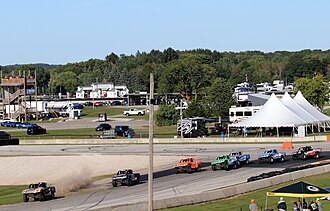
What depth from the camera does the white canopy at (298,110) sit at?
269 ft

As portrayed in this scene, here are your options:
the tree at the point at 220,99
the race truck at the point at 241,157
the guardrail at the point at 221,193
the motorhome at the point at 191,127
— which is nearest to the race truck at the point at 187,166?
the race truck at the point at 241,157

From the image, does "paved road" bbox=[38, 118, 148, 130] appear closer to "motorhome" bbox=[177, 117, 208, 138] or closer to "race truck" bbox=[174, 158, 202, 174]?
"motorhome" bbox=[177, 117, 208, 138]

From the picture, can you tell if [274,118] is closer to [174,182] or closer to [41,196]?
[174,182]

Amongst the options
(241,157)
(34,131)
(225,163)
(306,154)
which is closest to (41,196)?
(225,163)

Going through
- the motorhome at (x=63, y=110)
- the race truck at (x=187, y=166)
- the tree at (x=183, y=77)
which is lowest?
the race truck at (x=187, y=166)

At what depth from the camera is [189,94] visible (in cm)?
14488

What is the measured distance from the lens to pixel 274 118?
264 feet

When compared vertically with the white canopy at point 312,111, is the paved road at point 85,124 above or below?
below

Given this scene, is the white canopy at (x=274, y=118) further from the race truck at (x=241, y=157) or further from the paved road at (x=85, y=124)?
the paved road at (x=85, y=124)

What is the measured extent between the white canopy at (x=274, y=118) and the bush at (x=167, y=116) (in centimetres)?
3100

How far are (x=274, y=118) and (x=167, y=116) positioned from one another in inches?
1354

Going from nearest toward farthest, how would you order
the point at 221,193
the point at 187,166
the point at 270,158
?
the point at 221,193
the point at 187,166
the point at 270,158

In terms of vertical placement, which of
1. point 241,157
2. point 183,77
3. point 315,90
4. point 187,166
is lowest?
point 187,166

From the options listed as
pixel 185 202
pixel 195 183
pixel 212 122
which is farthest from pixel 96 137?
pixel 185 202
